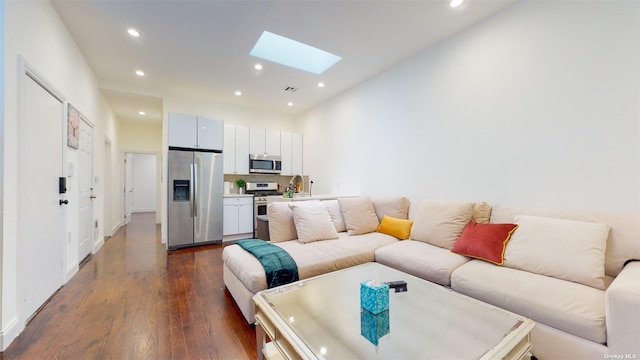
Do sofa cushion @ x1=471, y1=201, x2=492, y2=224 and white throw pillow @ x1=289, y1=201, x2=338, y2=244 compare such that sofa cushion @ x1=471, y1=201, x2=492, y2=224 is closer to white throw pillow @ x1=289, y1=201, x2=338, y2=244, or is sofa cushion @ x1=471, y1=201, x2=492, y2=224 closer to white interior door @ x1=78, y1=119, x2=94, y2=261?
white throw pillow @ x1=289, y1=201, x2=338, y2=244

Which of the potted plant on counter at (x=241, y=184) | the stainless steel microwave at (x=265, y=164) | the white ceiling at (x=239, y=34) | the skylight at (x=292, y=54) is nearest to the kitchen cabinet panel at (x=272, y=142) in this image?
the stainless steel microwave at (x=265, y=164)

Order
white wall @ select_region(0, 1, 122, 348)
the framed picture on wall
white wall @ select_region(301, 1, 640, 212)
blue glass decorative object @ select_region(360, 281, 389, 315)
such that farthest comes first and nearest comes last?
1. the framed picture on wall
2. white wall @ select_region(301, 1, 640, 212)
3. white wall @ select_region(0, 1, 122, 348)
4. blue glass decorative object @ select_region(360, 281, 389, 315)

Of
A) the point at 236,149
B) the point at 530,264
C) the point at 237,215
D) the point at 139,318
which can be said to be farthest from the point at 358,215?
the point at 236,149

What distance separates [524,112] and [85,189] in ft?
17.9

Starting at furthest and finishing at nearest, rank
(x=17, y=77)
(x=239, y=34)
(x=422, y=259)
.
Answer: (x=239, y=34) < (x=422, y=259) < (x=17, y=77)

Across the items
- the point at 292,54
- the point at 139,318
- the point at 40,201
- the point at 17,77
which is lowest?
the point at 139,318

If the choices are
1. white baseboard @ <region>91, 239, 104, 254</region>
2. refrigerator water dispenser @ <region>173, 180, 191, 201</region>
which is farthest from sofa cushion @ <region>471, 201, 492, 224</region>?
white baseboard @ <region>91, 239, 104, 254</region>

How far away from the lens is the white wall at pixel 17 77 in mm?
1764

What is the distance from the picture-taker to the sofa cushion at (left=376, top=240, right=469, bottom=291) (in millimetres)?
2064

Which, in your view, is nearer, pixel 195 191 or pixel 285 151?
pixel 195 191

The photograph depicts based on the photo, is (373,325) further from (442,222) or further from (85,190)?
(85,190)

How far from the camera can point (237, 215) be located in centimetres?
497

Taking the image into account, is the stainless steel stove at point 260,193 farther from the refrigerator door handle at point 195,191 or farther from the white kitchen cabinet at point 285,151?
the refrigerator door handle at point 195,191

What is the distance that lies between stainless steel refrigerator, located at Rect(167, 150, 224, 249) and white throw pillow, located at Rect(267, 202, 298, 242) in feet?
7.35
